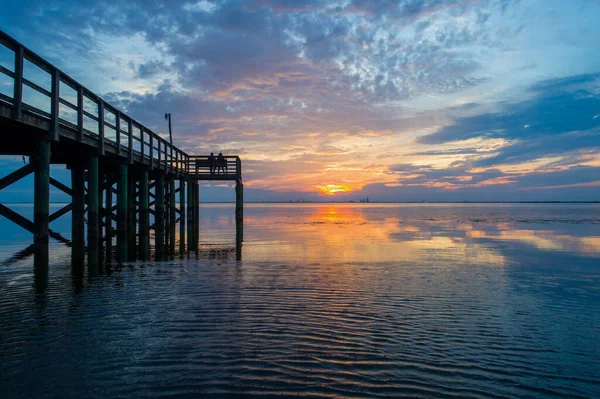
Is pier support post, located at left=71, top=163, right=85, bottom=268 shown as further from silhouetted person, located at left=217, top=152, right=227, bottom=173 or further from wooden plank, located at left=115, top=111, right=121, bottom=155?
silhouetted person, located at left=217, top=152, right=227, bottom=173

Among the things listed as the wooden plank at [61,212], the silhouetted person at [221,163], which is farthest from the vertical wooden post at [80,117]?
the silhouetted person at [221,163]

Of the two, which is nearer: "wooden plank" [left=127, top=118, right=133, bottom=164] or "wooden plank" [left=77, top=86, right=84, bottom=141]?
"wooden plank" [left=77, top=86, right=84, bottom=141]

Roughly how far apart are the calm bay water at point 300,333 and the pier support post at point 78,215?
4.03 meters

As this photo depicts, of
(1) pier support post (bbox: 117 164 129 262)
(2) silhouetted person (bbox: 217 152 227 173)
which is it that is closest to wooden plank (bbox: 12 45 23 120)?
(1) pier support post (bbox: 117 164 129 262)

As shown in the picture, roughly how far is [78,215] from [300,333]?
14.4m

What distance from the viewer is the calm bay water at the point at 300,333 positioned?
14.1 feet

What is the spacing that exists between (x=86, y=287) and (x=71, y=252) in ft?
24.3

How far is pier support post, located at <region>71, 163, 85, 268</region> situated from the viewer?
15.2 meters

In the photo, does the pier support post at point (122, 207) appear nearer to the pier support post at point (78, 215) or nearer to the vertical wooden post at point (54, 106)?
the pier support post at point (78, 215)

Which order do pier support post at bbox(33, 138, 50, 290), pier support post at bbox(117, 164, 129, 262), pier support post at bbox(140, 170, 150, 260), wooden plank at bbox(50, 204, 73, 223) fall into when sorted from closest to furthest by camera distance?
pier support post at bbox(33, 138, 50, 290) < wooden plank at bbox(50, 204, 73, 223) < pier support post at bbox(117, 164, 129, 262) < pier support post at bbox(140, 170, 150, 260)

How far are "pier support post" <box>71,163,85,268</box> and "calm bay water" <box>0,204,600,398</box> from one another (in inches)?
159

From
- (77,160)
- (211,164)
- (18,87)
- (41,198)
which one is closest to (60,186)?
(77,160)

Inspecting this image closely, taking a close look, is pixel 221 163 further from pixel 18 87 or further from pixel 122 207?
pixel 18 87

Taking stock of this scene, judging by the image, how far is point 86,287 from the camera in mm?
9047
